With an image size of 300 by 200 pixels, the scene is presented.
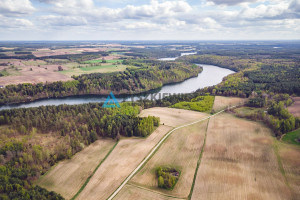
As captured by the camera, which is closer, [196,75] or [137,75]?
[137,75]

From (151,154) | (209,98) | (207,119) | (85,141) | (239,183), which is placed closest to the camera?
(239,183)

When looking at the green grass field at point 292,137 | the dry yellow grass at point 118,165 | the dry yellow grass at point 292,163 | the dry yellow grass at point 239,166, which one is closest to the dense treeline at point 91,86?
the dry yellow grass at point 118,165

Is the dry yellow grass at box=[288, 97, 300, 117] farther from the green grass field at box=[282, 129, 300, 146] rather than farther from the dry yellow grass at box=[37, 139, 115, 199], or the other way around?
the dry yellow grass at box=[37, 139, 115, 199]

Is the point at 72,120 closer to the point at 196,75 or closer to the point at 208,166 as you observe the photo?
the point at 208,166

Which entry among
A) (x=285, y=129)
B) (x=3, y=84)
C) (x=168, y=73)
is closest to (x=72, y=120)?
(x=285, y=129)

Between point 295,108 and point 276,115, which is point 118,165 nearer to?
point 276,115

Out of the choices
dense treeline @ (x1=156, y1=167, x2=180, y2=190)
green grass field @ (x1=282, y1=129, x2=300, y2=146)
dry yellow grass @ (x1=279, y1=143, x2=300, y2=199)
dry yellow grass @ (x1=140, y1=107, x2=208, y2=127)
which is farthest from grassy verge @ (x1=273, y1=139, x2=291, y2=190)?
dry yellow grass @ (x1=140, y1=107, x2=208, y2=127)
